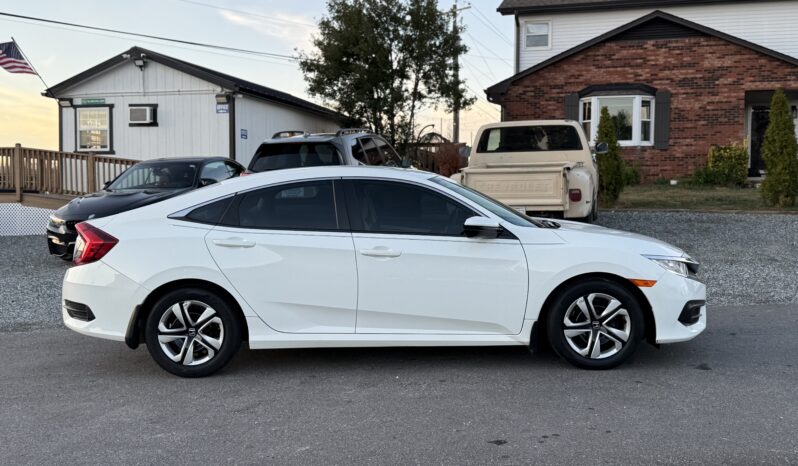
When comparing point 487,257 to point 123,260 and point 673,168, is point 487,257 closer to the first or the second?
point 123,260

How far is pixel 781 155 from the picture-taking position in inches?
626

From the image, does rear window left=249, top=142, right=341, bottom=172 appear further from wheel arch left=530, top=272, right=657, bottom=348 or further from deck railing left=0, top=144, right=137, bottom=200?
deck railing left=0, top=144, right=137, bottom=200

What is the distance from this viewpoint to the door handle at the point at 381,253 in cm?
532

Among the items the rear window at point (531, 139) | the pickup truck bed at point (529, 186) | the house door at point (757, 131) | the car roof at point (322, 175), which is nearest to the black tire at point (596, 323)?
the car roof at point (322, 175)

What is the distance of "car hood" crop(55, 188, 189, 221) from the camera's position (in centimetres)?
1060

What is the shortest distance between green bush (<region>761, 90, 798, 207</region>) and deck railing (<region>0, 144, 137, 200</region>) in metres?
14.1

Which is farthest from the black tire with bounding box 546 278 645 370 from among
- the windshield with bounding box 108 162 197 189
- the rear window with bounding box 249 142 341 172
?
the windshield with bounding box 108 162 197 189

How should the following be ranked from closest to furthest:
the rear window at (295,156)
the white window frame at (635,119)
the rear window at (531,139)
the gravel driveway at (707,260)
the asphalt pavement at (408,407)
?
the asphalt pavement at (408,407) < the gravel driveway at (707,260) < the rear window at (295,156) < the rear window at (531,139) < the white window frame at (635,119)

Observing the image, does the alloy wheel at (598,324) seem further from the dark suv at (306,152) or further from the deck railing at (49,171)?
the deck railing at (49,171)

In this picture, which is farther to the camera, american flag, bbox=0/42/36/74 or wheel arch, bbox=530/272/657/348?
american flag, bbox=0/42/36/74

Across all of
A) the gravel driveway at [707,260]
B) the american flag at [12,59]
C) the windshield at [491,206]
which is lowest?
the gravel driveway at [707,260]

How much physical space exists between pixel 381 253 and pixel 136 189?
7.80 m

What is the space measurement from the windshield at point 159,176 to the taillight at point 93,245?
6.84m

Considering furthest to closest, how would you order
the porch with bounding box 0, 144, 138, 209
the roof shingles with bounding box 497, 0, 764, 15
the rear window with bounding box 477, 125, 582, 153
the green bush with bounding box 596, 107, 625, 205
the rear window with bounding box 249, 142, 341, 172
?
the roof shingles with bounding box 497, 0, 764, 15 → the green bush with bounding box 596, 107, 625, 205 → the porch with bounding box 0, 144, 138, 209 → the rear window with bounding box 477, 125, 582, 153 → the rear window with bounding box 249, 142, 341, 172
